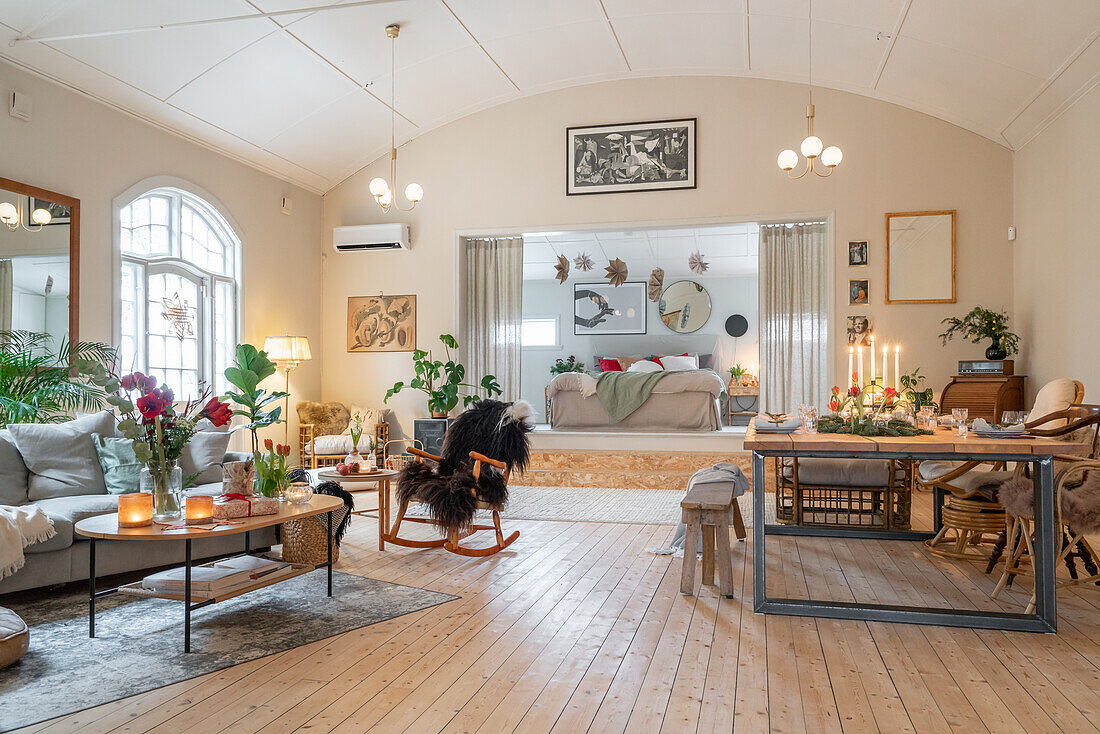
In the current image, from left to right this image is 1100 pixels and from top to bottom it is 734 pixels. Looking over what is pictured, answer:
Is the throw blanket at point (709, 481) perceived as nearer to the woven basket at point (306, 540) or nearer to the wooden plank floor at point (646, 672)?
the wooden plank floor at point (646, 672)

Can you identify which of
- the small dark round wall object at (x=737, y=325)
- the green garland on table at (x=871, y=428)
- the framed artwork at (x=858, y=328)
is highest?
the small dark round wall object at (x=737, y=325)

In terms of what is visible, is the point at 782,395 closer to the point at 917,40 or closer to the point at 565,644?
the point at 917,40

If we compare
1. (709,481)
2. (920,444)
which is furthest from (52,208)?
(920,444)

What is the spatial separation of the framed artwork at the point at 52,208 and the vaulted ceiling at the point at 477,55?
2.94 ft

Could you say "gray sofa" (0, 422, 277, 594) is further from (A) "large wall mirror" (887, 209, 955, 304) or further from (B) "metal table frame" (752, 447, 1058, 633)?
(A) "large wall mirror" (887, 209, 955, 304)

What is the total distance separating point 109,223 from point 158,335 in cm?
109

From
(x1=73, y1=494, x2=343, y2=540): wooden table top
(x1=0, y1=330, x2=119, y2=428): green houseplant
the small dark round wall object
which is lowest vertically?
(x1=73, y1=494, x2=343, y2=540): wooden table top

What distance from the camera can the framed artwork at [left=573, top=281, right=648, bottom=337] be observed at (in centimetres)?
1266

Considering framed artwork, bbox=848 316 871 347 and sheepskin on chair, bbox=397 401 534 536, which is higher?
→ framed artwork, bbox=848 316 871 347

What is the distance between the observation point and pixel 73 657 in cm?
296

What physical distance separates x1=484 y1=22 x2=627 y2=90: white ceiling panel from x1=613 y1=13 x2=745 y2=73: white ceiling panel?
175 mm

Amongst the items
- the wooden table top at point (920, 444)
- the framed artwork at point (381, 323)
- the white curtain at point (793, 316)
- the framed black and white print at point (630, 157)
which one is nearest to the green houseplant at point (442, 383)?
the framed artwork at point (381, 323)

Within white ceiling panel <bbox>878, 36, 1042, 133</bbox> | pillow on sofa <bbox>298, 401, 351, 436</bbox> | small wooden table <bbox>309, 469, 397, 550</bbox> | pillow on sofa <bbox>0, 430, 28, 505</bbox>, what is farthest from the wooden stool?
pillow on sofa <bbox>298, 401, 351, 436</bbox>

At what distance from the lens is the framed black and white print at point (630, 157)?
25.3 feet
